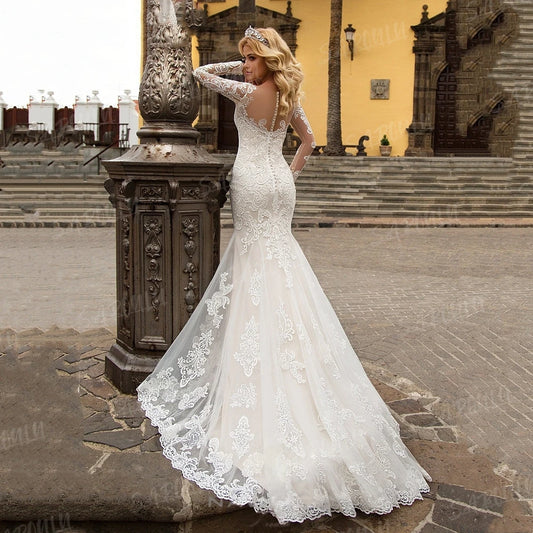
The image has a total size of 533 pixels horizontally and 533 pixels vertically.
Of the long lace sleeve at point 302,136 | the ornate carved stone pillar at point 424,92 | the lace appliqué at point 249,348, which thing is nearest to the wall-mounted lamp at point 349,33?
the ornate carved stone pillar at point 424,92

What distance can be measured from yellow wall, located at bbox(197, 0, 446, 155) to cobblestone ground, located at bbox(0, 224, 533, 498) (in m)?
9.85

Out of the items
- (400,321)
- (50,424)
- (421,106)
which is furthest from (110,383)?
(421,106)

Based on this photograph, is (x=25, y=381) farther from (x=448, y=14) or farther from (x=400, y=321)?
(x=448, y=14)

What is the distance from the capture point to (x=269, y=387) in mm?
3016

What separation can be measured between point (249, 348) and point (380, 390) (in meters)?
1.51

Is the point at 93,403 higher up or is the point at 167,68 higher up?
the point at 167,68

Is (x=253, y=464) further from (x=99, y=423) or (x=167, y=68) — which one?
(x=167, y=68)

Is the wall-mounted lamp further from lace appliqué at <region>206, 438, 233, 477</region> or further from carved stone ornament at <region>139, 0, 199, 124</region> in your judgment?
lace appliqué at <region>206, 438, 233, 477</region>

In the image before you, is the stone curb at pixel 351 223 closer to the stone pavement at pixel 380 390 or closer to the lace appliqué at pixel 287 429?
the stone pavement at pixel 380 390

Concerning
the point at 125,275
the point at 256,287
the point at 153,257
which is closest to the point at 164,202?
the point at 153,257

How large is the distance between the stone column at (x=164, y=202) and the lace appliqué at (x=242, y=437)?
97 centimetres

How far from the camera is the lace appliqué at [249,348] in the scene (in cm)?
310

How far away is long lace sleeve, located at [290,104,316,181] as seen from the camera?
355 centimetres

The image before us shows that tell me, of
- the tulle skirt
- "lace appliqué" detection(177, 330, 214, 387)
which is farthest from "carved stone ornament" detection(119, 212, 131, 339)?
"lace appliqué" detection(177, 330, 214, 387)
